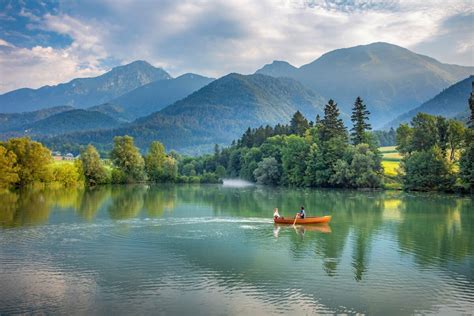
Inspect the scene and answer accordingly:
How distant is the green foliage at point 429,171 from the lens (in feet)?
306

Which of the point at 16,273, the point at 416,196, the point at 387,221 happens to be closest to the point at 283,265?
the point at 16,273

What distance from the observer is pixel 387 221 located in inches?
2130

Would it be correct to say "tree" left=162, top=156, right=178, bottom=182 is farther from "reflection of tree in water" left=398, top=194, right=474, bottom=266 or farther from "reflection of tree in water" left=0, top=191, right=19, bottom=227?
"reflection of tree in water" left=398, top=194, right=474, bottom=266

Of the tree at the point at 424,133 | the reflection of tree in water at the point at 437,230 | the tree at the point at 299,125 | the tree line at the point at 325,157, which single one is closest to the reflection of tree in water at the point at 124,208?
the reflection of tree in water at the point at 437,230

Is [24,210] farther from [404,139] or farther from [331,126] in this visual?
[404,139]

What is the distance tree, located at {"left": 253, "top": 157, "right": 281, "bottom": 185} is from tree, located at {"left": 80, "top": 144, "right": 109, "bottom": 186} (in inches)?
1753

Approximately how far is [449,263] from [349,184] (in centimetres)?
8136

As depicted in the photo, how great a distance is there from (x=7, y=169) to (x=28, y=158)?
928 centimetres

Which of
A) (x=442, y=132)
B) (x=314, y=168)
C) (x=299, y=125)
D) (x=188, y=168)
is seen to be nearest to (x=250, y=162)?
(x=299, y=125)

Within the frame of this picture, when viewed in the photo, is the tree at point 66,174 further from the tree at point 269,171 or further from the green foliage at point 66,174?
the tree at point 269,171

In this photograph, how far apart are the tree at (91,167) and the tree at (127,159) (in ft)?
25.2

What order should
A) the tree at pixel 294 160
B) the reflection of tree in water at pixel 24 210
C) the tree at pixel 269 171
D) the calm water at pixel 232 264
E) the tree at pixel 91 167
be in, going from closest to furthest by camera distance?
the calm water at pixel 232 264 < the reflection of tree in water at pixel 24 210 < the tree at pixel 91 167 < the tree at pixel 294 160 < the tree at pixel 269 171

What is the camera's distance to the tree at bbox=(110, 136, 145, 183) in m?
134

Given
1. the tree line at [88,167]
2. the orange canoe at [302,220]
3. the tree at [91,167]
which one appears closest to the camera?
the orange canoe at [302,220]
